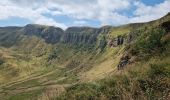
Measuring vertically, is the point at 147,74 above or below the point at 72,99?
above

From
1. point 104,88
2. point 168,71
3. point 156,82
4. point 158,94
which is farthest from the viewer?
point 104,88

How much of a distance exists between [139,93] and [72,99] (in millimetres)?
5176

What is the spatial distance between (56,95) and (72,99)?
2.08 meters

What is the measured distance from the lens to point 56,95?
64.0ft

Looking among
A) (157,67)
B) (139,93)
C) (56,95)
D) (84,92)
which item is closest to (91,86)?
(84,92)

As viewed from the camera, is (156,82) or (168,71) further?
(168,71)

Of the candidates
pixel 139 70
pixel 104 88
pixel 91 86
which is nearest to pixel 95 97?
pixel 104 88

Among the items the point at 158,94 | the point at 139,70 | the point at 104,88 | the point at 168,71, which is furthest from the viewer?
the point at 139,70

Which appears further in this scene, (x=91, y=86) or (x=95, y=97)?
(x=91, y=86)

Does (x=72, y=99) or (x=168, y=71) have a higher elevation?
(x=168, y=71)

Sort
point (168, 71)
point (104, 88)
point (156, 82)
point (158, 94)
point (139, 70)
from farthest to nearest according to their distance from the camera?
point (139, 70) → point (104, 88) → point (168, 71) → point (156, 82) → point (158, 94)

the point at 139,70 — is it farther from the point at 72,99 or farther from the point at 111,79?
the point at 72,99

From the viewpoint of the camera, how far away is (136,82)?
50.0ft

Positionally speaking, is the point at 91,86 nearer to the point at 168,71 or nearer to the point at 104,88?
Result: the point at 104,88
